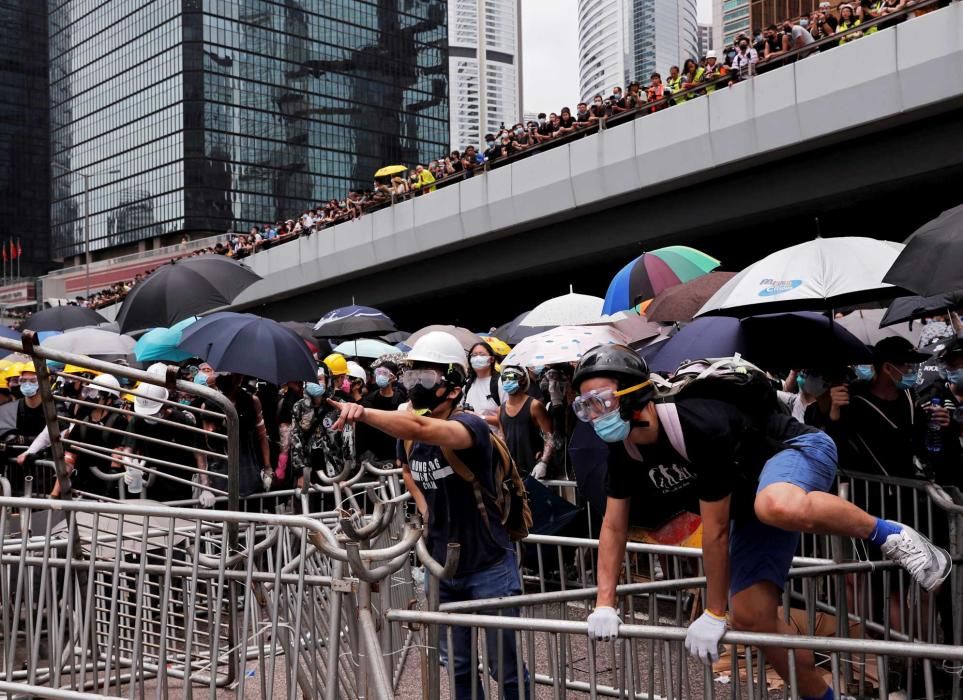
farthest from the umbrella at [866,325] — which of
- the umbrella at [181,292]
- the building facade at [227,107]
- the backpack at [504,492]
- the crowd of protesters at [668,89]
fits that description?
the building facade at [227,107]

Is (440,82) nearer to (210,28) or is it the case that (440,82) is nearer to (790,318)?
(210,28)

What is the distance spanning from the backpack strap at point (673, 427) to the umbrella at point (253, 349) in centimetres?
549

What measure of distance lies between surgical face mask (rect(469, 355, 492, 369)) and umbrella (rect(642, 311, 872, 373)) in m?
2.33

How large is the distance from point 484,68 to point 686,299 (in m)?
175

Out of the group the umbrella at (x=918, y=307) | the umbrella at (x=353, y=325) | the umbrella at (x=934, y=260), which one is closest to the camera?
the umbrella at (x=934, y=260)

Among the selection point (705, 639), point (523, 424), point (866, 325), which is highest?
point (866, 325)

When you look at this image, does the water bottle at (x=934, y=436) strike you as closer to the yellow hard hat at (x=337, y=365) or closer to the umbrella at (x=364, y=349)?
the yellow hard hat at (x=337, y=365)

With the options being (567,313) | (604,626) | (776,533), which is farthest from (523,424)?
(604,626)

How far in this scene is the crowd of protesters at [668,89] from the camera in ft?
60.6

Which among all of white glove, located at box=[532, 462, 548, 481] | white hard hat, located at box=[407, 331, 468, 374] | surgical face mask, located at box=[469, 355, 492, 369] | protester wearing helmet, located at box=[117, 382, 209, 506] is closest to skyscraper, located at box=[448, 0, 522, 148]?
surgical face mask, located at box=[469, 355, 492, 369]

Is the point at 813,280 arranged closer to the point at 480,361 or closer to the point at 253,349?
the point at 480,361

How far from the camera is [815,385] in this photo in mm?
6684

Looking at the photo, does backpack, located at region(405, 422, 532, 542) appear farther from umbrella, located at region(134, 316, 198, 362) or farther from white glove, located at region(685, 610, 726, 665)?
umbrella, located at region(134, 316, 198, 362)

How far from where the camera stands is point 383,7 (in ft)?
394
